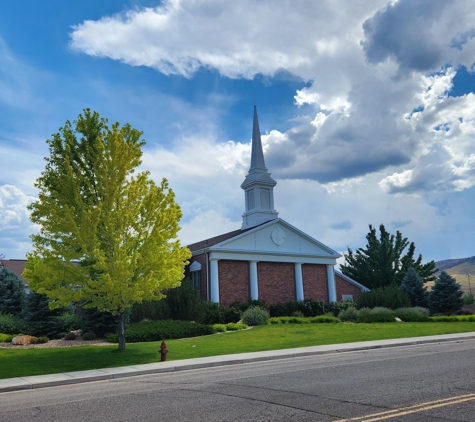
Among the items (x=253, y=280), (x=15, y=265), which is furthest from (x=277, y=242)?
(x=15, y=265)

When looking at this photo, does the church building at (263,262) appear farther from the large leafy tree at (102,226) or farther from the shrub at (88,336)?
the large leafy tree at (102,226)

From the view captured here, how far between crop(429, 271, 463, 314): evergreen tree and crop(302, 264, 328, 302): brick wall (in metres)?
8.25

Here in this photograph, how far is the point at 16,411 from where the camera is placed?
28.3ft

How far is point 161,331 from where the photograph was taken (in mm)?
23156

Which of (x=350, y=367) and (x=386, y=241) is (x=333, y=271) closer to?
(x=386, y=241)

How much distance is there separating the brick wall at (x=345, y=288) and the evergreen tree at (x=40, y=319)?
77.3 feet

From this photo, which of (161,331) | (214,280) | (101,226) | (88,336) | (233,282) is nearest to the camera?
(101,226)

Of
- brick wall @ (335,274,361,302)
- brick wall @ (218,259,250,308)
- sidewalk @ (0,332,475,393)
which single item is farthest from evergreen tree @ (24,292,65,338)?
brick wall @ (335,274,361,302)

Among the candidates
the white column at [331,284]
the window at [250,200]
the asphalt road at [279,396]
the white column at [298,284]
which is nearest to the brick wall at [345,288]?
the white column at [331,284]

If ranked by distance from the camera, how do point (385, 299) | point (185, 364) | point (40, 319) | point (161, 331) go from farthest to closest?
point (385, 299)
point (40, 319)
point (161, 331)
point (185, 364)

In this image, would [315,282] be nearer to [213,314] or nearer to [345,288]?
[345,288]

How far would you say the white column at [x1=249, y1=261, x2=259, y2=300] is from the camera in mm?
34656

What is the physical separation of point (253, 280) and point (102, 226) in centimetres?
1887

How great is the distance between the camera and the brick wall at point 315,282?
38.1 m
